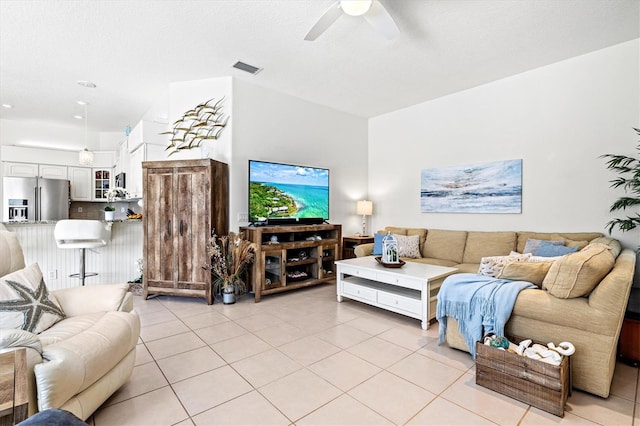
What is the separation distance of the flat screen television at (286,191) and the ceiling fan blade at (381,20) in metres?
2.22

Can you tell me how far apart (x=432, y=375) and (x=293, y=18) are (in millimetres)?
3124

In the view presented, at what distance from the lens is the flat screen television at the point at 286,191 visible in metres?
4.08

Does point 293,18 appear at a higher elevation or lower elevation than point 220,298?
higher

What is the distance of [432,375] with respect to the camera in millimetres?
2068

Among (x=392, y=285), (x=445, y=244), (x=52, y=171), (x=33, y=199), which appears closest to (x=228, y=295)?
(x=392, y=285)

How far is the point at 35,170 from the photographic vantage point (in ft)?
19.6

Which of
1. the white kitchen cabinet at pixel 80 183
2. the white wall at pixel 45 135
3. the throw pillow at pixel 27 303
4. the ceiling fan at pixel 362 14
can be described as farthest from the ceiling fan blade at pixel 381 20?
the white kitchen cabinet at pixel 80 183

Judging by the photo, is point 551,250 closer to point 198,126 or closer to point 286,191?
point 286,191

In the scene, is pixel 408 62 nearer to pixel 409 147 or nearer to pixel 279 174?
pixel 409 147

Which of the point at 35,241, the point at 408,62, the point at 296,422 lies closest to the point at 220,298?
the point at 35,241

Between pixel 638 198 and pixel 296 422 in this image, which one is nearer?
pixel 296 422

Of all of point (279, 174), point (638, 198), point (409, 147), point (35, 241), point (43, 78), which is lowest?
point (35, 241)

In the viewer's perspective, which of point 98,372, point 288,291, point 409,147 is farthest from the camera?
point 409,147

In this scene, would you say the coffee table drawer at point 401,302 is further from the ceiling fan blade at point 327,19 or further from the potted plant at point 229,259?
the ceiling fan blade at point 327,19
